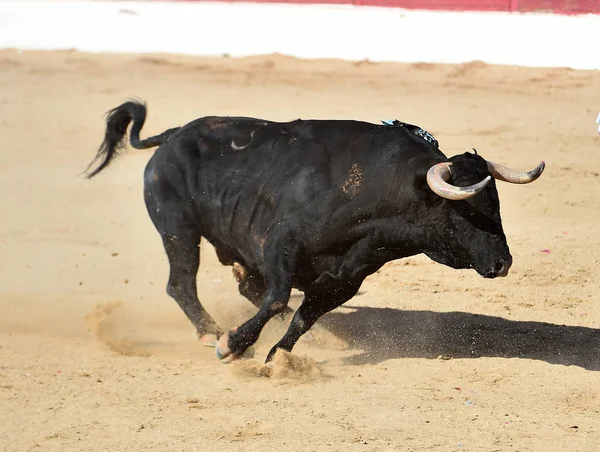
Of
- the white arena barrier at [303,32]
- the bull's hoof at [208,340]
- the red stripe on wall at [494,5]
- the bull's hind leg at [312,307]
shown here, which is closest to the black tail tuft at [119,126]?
the bull's hoof at [208,340]

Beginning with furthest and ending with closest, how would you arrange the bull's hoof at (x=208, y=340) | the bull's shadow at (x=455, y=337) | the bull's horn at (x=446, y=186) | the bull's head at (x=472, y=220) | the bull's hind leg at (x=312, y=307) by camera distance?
the bull's hoof at (x=208, y=340), the bull's shadow at (x=455, y=337), the bull's hind leg at (x=312, y=307), the bull's head at (x=472, y=220), the bull's horn at (x=446, y=186)

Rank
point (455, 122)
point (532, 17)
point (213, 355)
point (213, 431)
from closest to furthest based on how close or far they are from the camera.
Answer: point (213, 431) < point (213, 355) < point (455, 122) < point (532, 17)

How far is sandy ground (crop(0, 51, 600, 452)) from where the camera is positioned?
489 cm

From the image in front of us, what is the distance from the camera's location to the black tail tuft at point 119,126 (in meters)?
6.84

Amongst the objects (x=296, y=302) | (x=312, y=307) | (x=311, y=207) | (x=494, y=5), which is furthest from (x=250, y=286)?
(x=494, y=5)

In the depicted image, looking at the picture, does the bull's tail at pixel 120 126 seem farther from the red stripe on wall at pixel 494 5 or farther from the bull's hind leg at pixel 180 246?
the red stripe on wall at pixel 494 5

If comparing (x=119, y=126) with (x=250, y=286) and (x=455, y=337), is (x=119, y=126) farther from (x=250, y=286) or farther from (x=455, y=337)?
(x=455, y=337)

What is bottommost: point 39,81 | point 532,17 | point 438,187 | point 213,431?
point 213,431

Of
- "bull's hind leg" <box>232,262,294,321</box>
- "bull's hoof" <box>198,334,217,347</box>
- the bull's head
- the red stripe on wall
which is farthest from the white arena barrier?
the bull's head

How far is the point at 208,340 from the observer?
630 cm

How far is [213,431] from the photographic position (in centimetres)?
479

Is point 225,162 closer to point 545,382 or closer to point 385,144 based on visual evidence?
point 385,144

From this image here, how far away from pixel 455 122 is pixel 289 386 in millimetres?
6094

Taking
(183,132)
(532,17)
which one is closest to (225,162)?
(183,132)
